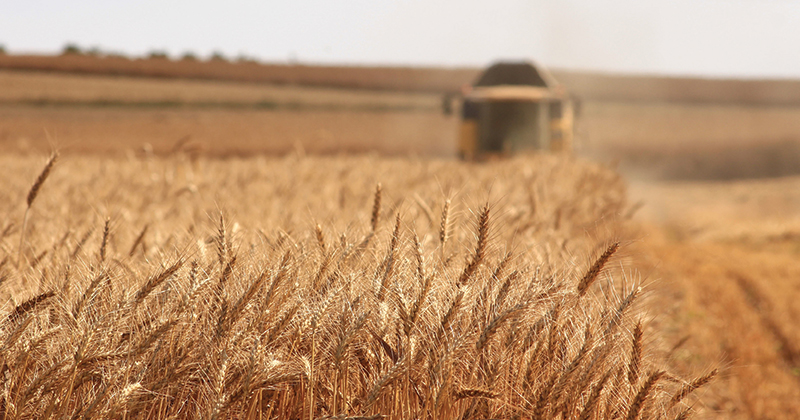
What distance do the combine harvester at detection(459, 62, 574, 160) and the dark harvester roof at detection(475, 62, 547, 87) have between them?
354 millimetres

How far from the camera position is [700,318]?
5.70 m

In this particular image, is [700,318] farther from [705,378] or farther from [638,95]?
[638,95]

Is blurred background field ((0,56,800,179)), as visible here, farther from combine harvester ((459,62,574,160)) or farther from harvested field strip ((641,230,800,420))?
harvested field strip ((641,230,800,420))

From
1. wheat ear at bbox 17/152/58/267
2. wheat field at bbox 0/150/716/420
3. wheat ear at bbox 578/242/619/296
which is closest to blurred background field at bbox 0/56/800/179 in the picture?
wheat ear at bbox 17/152/58/267

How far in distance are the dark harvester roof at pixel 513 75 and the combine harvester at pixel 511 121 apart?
1.16ft

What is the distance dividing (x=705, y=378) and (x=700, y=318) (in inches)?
191

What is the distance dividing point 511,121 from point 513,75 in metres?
1.54

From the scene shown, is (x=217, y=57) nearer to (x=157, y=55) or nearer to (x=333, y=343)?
(x=157, y=55)

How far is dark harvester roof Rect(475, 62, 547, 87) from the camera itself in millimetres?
11758

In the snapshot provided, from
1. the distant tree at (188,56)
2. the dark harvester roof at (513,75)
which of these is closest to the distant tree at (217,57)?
the distant tree at (188,56)

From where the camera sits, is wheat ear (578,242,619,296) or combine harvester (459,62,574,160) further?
combine harvester (459,62,574,160)

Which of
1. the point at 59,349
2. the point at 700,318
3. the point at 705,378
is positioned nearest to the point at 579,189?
the point at 700,318

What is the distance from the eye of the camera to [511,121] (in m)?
10.7

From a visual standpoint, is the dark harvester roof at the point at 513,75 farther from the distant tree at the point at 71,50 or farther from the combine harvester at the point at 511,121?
the distant tree at the point at 71,50
